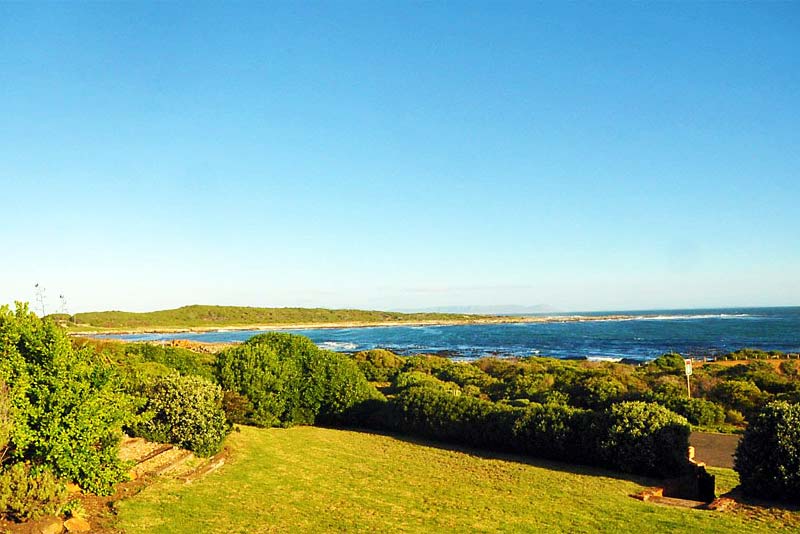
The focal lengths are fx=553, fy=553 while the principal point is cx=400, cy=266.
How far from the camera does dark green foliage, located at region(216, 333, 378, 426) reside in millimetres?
19031

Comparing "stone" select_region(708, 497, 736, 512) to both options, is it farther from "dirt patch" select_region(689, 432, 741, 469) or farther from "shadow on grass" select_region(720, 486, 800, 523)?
"dirt patch" select_region(689, 432, 741, 469)

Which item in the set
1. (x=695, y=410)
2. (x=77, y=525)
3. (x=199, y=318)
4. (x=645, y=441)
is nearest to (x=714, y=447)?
(x=695, y=410)

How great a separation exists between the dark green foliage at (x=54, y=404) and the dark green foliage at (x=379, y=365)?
1022 inches

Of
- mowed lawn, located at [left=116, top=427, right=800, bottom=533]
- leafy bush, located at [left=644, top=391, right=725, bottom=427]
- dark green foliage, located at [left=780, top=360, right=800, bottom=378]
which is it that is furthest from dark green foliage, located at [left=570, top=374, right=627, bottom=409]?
dark green foliage, located at [left=780, top=360, right=800, bottom=378]

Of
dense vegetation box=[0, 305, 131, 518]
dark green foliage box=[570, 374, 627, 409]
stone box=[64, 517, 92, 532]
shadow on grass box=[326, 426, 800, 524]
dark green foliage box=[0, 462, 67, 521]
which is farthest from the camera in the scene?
dark green foliage box=[570, 374, 627, 409]

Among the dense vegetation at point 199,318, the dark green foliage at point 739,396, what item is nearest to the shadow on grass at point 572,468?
the dark green foliage at point 739,396

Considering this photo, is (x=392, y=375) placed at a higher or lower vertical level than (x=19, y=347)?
lower

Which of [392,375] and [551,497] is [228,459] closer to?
[551,497]

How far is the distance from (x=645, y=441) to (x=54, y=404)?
12.4m

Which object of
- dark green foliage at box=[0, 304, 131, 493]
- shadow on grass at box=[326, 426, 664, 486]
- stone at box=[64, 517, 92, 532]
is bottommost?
shadow on grass at box=[326, 426, 664, 486]

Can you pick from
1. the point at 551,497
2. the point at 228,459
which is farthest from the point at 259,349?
the point at 551,497

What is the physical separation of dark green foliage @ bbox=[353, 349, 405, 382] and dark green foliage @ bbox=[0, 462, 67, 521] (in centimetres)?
2703

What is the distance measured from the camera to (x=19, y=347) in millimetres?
9383

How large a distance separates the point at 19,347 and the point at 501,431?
12101 mm
